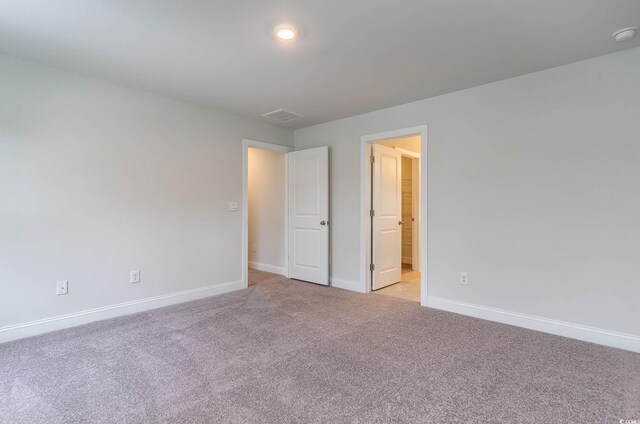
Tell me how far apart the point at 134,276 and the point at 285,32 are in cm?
291

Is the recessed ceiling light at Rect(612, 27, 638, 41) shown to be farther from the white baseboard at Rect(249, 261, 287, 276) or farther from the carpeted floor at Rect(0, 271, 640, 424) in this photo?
the white baseboard at Rect(249, 261, 287, 276)

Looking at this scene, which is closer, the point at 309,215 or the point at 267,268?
the point at 309,215

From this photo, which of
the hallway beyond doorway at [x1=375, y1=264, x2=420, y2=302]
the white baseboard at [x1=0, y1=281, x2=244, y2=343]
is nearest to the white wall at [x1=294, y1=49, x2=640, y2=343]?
the hallway beyond doorway at [x1=375, y1=264, x2=420, y2=302]

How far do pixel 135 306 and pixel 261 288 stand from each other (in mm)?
1567

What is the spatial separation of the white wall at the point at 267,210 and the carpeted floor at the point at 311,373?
2.24 m

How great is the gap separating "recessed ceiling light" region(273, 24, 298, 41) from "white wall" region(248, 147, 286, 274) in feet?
9.54

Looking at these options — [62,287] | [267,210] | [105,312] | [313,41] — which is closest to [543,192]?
[313,41]

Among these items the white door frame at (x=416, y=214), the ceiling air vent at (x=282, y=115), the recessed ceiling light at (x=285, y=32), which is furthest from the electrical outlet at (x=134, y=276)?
the white door frame at (x=416, y=214)

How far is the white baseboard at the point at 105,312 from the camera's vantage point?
2.74 m

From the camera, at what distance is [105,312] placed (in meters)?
3.23

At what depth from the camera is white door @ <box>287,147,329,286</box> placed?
15.1 ft

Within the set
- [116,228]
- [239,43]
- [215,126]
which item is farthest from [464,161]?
[116,228]

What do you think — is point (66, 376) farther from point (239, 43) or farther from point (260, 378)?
point (239, 43)

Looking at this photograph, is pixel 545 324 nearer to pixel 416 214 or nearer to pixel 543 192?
pixel 543 192
